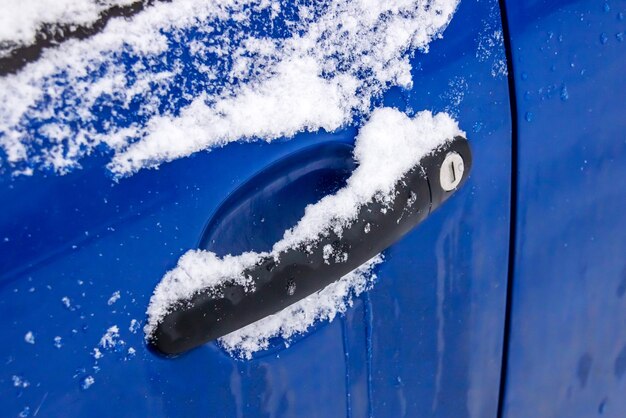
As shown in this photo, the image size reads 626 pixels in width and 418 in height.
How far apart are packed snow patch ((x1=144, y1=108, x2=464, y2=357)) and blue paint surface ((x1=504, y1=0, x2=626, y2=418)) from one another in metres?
0.21

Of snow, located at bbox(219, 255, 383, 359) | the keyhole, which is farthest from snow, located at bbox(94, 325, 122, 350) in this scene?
the keyhole

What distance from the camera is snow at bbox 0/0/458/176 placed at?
0.76 meters

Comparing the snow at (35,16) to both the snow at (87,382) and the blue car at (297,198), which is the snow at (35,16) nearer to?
the blue car at (297,198)

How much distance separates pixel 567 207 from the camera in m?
1.37

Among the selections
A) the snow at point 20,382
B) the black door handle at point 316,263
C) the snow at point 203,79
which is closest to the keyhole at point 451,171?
the black door handle at point 316,263

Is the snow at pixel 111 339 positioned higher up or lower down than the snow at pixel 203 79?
lower down

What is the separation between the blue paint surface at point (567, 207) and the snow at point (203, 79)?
0.29 m

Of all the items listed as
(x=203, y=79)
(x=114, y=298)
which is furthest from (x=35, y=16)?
(x=114, y=298)

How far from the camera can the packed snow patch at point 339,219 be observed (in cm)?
A: 90

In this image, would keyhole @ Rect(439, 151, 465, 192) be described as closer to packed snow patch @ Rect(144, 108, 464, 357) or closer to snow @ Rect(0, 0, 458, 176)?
packed snow patch @ Rect(144, 108, 464, 357)

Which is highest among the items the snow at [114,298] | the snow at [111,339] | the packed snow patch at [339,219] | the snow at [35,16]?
the snow at [35,16]

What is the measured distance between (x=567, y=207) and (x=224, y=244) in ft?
2.36

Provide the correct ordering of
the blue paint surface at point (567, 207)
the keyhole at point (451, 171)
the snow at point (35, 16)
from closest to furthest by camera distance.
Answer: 1. the snow at point (35, 16)
2. the keyhole at point (451, 171)
3. the blue paint surface at point (567, 207)

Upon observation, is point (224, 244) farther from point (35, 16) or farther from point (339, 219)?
point (35, 16)
